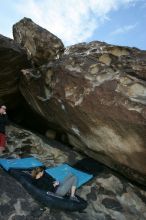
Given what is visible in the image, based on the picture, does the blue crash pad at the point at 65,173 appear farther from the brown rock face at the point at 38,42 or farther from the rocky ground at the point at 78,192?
the brown rock face at the point at 38,42

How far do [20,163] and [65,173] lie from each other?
1.45 m

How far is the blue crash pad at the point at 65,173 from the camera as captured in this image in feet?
31.4

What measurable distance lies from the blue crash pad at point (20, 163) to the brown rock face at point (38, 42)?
4.42 meters

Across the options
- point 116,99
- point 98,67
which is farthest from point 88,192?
point 98,67

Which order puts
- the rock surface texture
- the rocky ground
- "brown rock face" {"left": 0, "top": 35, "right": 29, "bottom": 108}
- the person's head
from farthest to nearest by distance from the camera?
"brown rock face" {"left": 0, "top": 35, "right": 29, "bottom": 108} → the person's head → the rock surface texture → the rocky ground

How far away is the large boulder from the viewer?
29.3 feet

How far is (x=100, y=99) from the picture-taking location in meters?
9.36

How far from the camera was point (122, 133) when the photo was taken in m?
9.14

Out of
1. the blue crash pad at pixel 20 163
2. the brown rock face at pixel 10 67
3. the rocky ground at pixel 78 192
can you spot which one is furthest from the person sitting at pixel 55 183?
the brown rock face at pixel 10 67

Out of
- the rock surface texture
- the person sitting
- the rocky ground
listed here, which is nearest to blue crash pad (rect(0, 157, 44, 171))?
the rocky ground

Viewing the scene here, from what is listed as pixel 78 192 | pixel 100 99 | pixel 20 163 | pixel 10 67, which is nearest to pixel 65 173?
pixel 78 192

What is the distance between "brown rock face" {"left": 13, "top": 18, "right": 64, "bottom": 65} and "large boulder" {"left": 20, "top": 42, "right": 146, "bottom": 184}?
3.56ft

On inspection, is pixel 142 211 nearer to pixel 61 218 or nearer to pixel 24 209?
pixel 61 218

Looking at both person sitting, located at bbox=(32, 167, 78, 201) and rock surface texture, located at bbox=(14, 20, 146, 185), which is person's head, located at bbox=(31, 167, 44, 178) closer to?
person sitting, located at bbox=(32, 167, 78, 201)
